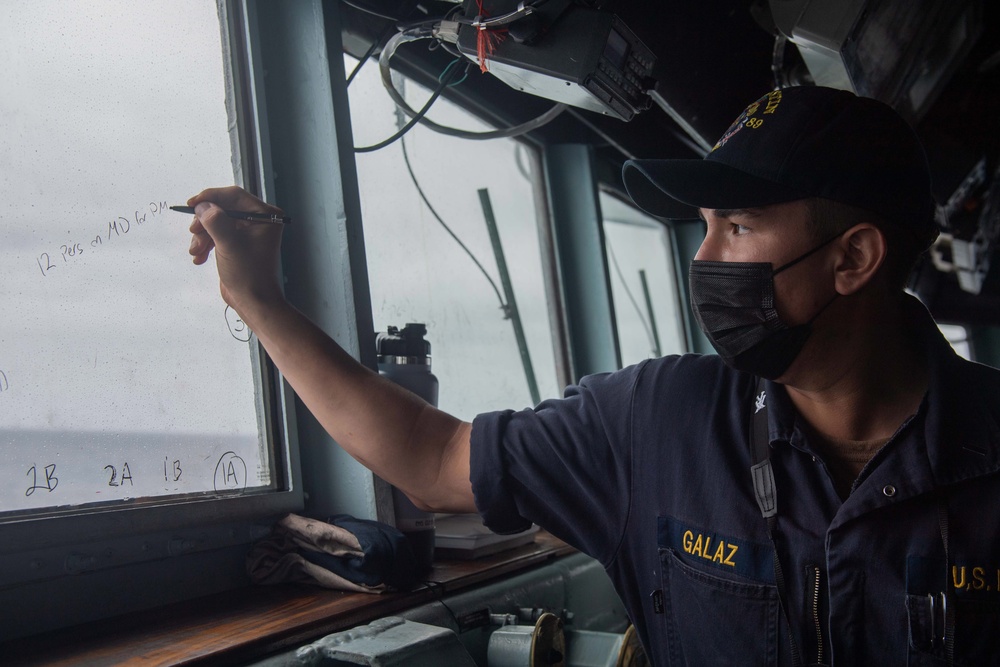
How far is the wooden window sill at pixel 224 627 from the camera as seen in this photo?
968 millimetres

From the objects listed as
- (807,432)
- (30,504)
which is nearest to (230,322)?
(30,504)

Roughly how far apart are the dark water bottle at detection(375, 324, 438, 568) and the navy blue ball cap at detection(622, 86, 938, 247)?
574mm

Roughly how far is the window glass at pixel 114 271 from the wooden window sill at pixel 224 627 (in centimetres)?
19

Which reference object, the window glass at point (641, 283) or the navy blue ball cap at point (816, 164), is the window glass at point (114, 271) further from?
the window glass at point (641, 283)

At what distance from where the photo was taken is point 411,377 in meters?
1.50

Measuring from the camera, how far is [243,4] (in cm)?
156

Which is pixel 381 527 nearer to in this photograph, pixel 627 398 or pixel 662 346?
pixel 627 398

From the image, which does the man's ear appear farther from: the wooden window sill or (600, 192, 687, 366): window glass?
(600, 192, 687, 366): window glass

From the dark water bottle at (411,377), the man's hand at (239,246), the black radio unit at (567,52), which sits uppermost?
the black radio unit at (567,52)

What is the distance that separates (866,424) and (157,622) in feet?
3.52

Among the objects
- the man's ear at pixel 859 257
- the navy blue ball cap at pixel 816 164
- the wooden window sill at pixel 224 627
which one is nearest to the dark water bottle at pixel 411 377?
the wooden window sill at pixel 224 627

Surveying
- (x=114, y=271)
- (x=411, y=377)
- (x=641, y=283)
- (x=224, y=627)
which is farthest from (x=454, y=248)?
(x=641, y=283)

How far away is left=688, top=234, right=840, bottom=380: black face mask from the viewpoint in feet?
3.69

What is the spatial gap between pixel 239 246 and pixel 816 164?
2.75ft
